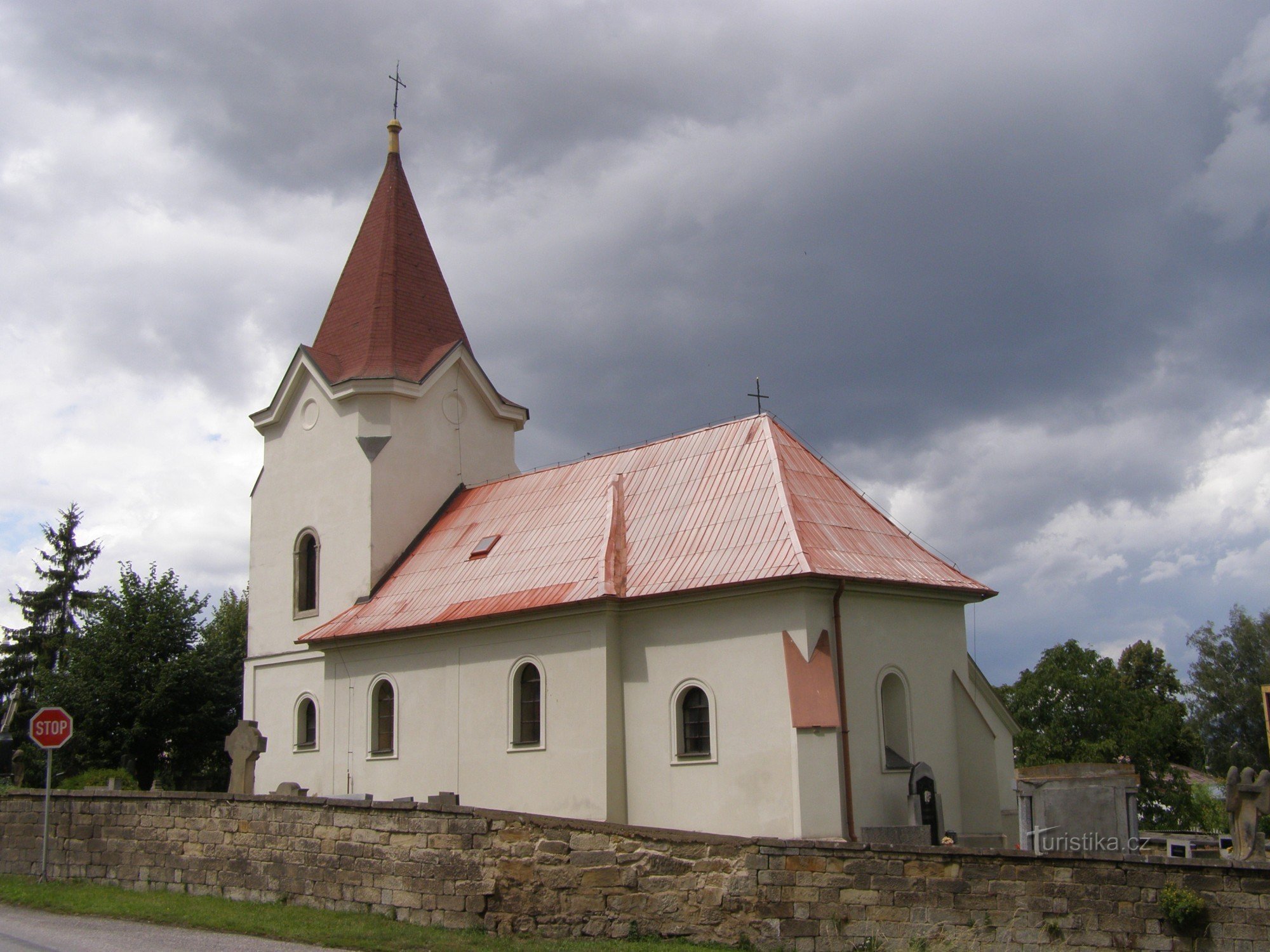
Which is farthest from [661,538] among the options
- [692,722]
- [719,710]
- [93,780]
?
[93,780]

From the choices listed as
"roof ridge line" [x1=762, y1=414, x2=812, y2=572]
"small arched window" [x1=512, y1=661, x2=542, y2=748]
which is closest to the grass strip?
"small arched window" [x1=512, y1=661, x2=542, y2=748]

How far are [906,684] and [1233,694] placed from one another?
4198 centimetres

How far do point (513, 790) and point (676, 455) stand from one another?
24.6 feet

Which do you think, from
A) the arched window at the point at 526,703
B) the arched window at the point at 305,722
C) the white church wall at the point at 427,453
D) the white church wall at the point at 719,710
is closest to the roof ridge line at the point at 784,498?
the white church wall at the point at 719,710

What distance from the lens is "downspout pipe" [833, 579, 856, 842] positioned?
60.8 ft

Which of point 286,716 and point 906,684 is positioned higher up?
point 906,684

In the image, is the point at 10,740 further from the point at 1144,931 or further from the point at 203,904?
the point at 1144,931

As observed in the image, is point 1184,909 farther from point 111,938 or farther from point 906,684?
point 111,938

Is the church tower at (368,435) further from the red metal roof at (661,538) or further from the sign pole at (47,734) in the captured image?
the sign pole at (47,734)

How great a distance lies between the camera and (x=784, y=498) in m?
20.6

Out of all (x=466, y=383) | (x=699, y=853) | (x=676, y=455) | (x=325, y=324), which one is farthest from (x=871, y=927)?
(x=325, y=324)

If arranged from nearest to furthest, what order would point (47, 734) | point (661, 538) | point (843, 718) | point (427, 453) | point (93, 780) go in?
point (47, 734) < point (843, 718) < point (661, 538) < point (427, 453) < point (93, 780)

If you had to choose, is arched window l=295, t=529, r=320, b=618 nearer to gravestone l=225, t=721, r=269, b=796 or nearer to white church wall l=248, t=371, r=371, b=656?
white church wall l=248, t=371, r=371, b=656

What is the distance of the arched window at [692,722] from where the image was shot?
65.4 feet
